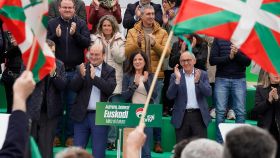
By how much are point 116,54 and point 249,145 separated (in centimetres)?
650

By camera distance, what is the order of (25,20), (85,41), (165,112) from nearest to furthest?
(25,20) → (85,41) → (165,112)

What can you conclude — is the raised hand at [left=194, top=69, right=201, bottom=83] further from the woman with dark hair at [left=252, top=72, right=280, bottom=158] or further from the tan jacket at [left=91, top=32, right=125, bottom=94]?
the tan jacket at [left=91, top=32, right=125, bottom=94]

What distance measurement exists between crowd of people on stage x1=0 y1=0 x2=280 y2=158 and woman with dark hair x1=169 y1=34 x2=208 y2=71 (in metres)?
0.02

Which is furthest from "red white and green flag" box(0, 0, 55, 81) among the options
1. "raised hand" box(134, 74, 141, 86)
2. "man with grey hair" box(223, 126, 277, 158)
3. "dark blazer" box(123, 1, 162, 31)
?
"dark blazer" box(123, 1, 162, 31)

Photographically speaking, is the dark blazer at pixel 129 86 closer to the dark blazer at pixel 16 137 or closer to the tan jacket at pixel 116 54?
the tan jacket at pixel 116 54

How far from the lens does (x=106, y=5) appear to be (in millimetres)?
10391

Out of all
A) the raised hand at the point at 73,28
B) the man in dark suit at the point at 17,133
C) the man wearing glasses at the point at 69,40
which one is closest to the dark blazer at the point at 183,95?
the man wearing glasses at the point at 69,40

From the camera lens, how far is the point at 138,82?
909 centimetres

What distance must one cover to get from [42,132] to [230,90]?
118 inches

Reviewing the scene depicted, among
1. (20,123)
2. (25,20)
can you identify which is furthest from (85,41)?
(20,123)

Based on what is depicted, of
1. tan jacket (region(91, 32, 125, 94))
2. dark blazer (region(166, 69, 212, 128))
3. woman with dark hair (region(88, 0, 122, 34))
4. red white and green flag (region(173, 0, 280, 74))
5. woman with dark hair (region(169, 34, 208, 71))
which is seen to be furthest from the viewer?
woman with dark hair (region(88, 0, 122, 34))

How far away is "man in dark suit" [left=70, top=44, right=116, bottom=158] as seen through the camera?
8930 mm

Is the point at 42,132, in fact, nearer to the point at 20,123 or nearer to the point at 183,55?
the point at 183,55

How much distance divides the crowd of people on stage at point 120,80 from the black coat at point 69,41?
0.02 m
